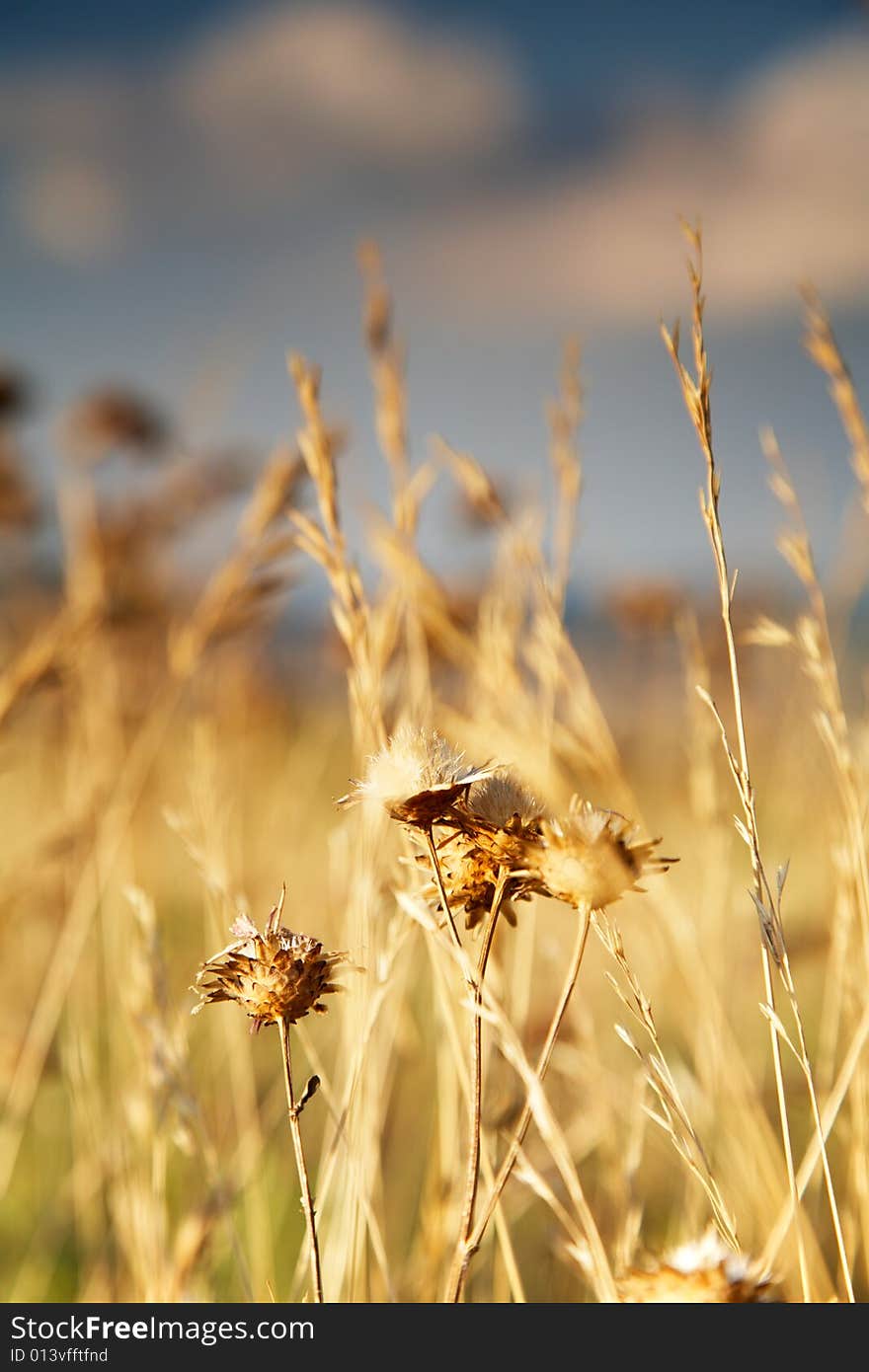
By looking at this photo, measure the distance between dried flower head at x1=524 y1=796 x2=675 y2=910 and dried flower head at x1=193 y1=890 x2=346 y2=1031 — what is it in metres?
0.12

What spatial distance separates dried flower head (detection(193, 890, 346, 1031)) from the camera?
0.48 metres

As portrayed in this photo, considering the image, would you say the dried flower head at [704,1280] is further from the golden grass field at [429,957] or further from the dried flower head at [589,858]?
the dried flower head at [589,858]

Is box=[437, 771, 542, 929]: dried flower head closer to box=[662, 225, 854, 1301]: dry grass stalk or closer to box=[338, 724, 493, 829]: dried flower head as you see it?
box=[338, 724, 493, 829]: dried flower head

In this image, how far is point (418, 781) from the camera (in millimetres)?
470

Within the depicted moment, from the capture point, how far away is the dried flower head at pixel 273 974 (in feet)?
1.58

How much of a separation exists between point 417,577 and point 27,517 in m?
1.48

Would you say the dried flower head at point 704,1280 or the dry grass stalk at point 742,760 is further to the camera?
the dry grass stalk at point 742,760

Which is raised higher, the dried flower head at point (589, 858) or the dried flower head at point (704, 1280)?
the dried flower head at point (589, 858)

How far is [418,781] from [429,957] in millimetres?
580

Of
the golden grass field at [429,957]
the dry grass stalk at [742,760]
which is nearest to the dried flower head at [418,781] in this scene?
the golden grass field at [429,957]

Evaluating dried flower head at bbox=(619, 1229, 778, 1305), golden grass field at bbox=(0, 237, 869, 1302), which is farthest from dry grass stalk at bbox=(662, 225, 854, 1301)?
dried flower head at bbox=(619, 1229, 778, 1305)

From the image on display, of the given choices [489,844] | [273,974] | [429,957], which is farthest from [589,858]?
[429,957]

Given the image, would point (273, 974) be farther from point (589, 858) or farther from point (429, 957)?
point (429, 957)

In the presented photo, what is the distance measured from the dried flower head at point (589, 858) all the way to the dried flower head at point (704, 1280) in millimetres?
147
